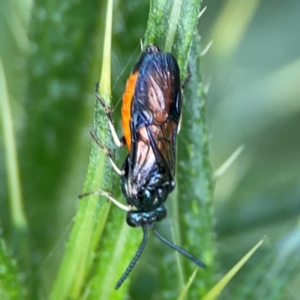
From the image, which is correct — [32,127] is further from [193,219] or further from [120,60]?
[193,219]

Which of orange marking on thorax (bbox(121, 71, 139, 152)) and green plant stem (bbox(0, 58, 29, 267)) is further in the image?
orange marking on thorax (bbox(121, 71, 139, 152))

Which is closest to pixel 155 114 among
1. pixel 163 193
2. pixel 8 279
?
pixel 163 193

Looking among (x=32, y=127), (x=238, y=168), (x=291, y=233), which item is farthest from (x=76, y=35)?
(x=238, y=168)

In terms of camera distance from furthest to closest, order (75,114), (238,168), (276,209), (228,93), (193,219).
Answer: (228,93)
(238,168)
(276,209)
(75,114)
(193,219)

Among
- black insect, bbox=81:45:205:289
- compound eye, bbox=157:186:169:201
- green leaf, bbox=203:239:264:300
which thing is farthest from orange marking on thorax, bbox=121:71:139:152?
green leaf, bbox=203:239:264:300

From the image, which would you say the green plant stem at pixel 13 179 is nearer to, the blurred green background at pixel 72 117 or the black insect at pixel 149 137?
the blurred green background at pixel 72 117

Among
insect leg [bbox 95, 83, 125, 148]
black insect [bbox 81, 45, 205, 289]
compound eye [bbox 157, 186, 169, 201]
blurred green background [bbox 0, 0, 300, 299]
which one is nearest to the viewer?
insect leg [bbox 95, 83, 125, 148]

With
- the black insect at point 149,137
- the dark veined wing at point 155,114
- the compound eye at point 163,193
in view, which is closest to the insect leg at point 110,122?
the black insect at point 149,137

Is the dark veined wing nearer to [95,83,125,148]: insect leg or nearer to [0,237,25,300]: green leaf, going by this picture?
[95,83,125,148]: insect leg
